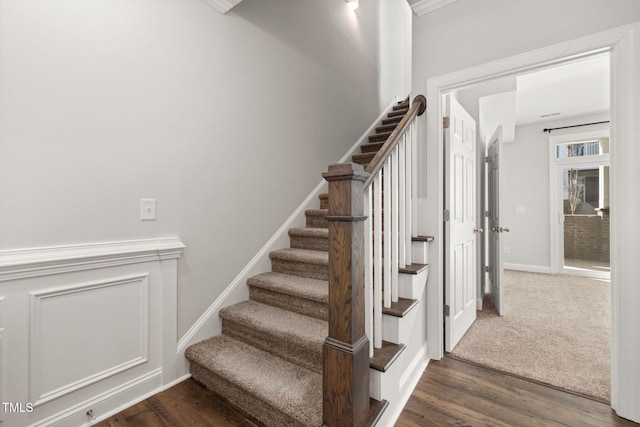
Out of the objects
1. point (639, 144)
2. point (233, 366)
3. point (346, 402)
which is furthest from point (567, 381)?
point (233, 366)

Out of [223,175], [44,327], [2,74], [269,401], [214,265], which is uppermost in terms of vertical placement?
[2,74]

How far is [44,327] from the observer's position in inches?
53.9

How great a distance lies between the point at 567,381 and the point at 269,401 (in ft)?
6.16

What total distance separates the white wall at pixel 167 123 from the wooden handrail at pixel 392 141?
1.16m

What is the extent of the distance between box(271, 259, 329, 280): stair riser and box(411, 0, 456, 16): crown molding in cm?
198

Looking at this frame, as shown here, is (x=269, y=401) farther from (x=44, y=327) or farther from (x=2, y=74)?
(x=2, y=74)

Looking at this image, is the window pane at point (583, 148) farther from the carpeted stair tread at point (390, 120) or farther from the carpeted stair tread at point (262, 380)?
the carpeted stair tread at point (262, 380)

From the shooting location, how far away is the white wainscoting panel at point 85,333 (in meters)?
1.36

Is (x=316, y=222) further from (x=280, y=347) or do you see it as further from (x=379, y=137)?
(x=379, y=137)

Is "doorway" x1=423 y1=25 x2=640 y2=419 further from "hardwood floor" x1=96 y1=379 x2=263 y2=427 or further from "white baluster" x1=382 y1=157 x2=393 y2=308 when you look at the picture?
"hardwood floor" x1=96 y1=379 x2=263 y2=427

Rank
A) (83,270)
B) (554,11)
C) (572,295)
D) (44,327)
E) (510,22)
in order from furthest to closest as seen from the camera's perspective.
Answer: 1. (572,295)
2. (510,22)
3. (554,11)
4. (83,270)
5. (44,327)

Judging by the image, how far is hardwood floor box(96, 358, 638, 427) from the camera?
150cm

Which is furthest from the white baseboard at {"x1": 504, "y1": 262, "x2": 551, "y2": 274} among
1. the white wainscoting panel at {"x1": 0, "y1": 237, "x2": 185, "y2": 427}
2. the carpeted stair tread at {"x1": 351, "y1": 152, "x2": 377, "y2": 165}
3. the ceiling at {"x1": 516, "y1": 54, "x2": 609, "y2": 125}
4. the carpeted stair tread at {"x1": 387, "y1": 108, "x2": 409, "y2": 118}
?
the white wainscoting panel at {"x1": 0, "y1": 237, "x2": 185, "y2": 427}

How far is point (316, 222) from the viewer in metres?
2.78
